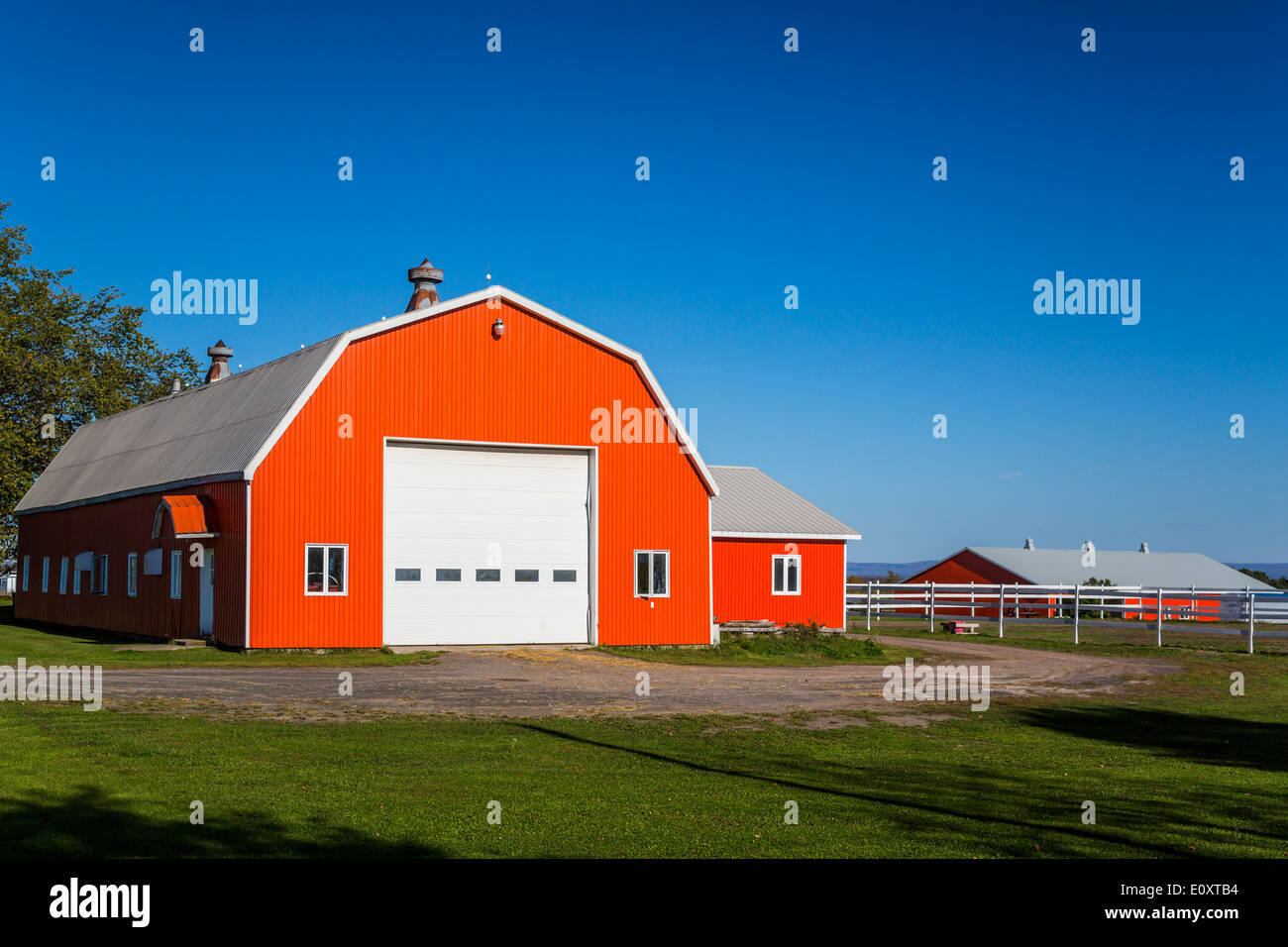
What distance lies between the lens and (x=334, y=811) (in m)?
9.91

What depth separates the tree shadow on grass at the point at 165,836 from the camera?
27.8ft

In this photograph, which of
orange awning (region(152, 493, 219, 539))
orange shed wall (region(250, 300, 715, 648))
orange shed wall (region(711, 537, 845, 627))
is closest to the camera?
orange shed wall (region(250, 300, 715, 648))

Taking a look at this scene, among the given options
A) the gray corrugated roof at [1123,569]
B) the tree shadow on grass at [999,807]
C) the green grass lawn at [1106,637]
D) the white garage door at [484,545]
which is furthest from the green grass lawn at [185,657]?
the gray corrugated roof at [1123,569]

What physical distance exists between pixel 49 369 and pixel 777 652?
1568 inches

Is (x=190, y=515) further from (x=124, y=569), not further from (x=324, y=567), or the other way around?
(x=124, y=569)

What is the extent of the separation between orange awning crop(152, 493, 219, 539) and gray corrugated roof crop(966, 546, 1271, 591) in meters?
50.2

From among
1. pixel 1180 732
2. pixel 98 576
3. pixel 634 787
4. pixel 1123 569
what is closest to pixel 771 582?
pixel 98 576

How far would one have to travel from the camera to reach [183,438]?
33531mm

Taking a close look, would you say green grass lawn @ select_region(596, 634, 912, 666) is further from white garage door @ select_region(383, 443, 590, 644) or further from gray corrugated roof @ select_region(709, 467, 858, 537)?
gray corrugated roof @ select_region(709, 467, 858, 537)

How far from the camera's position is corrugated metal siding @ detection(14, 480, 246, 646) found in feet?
89.1

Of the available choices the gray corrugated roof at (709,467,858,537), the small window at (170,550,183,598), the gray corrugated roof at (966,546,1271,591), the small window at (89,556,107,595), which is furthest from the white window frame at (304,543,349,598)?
the gray corrugated roof at (966,546,1271,591)

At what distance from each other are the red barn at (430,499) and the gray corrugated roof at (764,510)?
7817 mm

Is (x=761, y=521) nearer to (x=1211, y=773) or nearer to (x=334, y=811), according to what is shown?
→ (x=1211, y=773)
